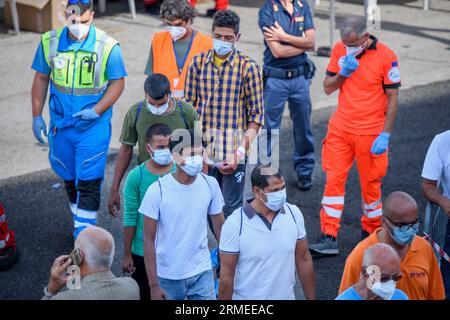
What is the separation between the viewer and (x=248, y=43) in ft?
44.4

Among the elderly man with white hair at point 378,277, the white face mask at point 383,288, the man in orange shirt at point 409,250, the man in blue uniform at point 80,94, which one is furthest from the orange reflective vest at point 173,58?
the white face mask at point 383,288

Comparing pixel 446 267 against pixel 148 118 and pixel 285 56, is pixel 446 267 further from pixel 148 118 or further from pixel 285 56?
pixel 285 56

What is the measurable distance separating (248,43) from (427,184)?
788 cm

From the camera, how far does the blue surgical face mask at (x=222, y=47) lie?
270 inches

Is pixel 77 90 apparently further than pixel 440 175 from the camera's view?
Yes

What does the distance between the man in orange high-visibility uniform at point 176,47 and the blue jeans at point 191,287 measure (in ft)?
7.24

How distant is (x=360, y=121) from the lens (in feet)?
23.9

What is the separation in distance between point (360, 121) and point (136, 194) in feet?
7.64

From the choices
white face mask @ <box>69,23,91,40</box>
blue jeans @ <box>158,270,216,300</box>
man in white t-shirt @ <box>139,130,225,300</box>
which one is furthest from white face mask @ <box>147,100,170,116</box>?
blue jeans @ <box>158,270,216,300</box>

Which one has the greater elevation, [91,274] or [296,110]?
[91,274]

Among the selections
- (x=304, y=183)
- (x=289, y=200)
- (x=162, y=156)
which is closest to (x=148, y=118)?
(x=162, y=156)

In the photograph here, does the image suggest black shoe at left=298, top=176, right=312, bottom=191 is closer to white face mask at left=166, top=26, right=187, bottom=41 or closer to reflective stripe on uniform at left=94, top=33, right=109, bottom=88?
white face mask at left=166, top=26, right=187, bottom=41

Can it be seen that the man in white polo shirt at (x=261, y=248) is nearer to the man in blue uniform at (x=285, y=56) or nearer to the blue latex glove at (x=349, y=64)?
the blue latex glove at (x=349, y=64)
